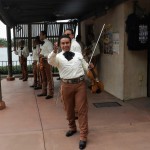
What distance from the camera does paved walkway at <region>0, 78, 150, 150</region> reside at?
4816mm

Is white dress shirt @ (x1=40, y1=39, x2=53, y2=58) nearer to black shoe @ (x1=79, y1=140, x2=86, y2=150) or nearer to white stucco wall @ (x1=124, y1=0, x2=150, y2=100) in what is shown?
white stucco wall @ (x1=124, y1=0, x2=150, y2=100)

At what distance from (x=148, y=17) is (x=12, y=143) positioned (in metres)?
4.32

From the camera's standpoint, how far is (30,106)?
7637 mm

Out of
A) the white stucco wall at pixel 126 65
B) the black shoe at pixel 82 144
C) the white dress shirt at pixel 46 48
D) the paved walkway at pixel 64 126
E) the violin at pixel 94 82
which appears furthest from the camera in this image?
the white dress shirt at pixel 46 48

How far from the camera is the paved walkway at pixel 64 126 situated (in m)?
4.82

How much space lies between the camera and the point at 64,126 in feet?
18.8

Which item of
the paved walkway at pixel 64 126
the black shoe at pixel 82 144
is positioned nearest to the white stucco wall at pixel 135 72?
the paved walkway at pixel 64 126

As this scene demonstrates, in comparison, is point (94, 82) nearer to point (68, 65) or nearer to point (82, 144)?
point (68, 65)

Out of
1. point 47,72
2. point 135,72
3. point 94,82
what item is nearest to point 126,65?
point 135,72

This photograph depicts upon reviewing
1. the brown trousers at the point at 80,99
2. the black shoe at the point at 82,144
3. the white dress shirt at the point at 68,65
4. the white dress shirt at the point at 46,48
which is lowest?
the black shoe at the point at 82,144

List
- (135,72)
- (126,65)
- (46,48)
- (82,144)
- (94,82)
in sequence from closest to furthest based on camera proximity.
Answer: (82,144), (94,82), (126,65), (135,72), (46,48)

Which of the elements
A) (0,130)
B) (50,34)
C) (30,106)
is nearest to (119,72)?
(30,106)

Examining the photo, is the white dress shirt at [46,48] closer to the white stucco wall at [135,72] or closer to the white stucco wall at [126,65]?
the white stucco wall at [126,65]

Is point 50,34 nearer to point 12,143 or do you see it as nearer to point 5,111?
point 5,111
